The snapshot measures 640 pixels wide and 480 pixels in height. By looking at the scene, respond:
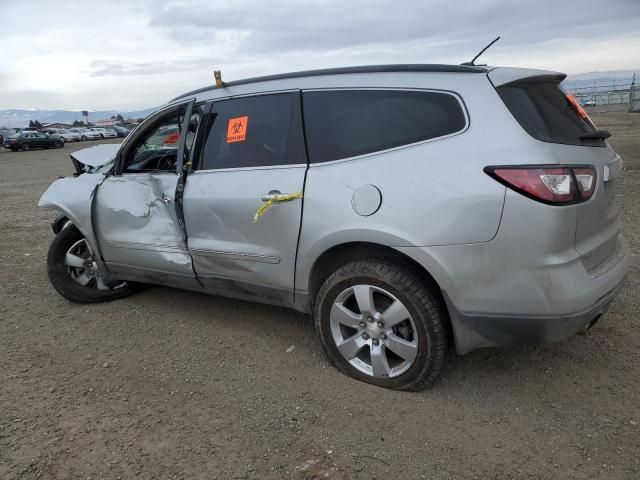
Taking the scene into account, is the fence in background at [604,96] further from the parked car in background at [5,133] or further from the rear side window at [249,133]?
the parked car in background at [5,133]

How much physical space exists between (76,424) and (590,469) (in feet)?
8.48

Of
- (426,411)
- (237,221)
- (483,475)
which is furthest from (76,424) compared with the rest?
(483,475)

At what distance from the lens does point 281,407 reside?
286 cm

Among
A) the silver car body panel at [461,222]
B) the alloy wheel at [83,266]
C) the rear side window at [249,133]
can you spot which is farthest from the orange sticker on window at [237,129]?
the alloy wheel at [83,266]

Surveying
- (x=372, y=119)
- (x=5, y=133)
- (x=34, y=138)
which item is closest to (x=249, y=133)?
(x=372, y=119)

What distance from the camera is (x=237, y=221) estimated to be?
3285 millimetres

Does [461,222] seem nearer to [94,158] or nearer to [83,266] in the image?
[83,266]

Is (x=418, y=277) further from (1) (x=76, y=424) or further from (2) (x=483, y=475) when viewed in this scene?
(1) (x=76, y=424)

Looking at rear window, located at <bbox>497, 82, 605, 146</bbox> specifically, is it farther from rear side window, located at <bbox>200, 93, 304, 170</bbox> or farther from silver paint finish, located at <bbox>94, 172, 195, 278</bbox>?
silver paint finish, located at <bbox>94, 172, 195, 278</bbox>

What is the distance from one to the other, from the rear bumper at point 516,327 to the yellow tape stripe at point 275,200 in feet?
3.41

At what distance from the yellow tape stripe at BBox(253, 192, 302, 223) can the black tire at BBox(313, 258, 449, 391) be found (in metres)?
0.50

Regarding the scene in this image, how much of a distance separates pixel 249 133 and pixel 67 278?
7.60 feet

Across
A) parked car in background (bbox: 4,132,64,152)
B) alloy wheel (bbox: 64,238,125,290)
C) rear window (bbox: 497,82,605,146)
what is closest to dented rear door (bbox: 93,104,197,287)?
alloy wheel (bbox: 64,238,125,290)

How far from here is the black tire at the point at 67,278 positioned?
4434 mm
